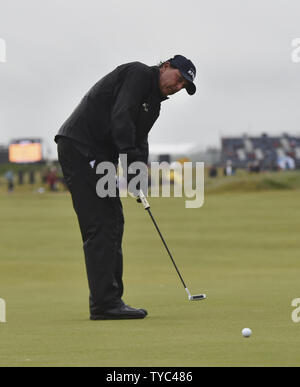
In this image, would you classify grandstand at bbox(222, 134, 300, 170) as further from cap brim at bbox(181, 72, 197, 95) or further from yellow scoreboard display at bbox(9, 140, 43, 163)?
cap brim at bbox(181, 72, 197, 95)

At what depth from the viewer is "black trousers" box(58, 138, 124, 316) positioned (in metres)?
8.63

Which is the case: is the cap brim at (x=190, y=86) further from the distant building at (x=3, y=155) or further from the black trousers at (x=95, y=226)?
the distant building at (x=3, y=155)

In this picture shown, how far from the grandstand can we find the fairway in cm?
→ 6673

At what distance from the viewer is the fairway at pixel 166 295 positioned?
20.6ft

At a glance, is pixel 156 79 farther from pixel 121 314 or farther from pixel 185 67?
pixel 121 314

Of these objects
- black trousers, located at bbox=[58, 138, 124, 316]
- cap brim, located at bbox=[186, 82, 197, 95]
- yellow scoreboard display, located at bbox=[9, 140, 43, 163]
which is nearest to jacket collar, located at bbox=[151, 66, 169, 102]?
cap brim, located at bbox=[186, 82, 197, 95]

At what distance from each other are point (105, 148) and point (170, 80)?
0.79 meters

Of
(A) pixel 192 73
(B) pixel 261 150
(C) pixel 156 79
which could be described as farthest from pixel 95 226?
(B) pixel 261 150

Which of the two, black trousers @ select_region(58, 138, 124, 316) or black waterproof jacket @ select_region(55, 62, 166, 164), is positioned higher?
black waterproof jacket @ select_region(55, 62, 166, 164)

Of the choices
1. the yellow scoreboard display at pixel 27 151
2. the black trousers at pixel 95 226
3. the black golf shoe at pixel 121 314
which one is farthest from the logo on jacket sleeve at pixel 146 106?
the yellow scoreboard display at pixel 27 151

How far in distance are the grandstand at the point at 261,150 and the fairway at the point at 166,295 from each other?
66733 millimetres

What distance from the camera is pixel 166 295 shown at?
11.0 metres

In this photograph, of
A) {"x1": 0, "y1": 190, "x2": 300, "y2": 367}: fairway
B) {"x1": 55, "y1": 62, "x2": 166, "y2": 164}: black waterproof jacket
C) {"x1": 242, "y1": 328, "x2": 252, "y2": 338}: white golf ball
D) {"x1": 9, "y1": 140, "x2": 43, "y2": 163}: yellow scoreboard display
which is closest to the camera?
{"x1": 0, "y1": 190, "x2": 300, "y2": 367}: fairway

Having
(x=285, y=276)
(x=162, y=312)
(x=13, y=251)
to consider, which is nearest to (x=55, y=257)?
(x=13, y=251)
